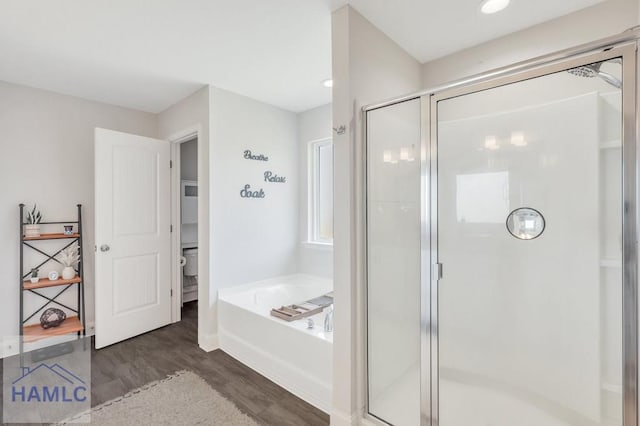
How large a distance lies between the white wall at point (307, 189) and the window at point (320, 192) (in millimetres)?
59

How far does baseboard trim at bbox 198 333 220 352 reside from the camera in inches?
109

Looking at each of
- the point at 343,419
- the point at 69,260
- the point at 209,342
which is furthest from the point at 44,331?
the point at 343,419

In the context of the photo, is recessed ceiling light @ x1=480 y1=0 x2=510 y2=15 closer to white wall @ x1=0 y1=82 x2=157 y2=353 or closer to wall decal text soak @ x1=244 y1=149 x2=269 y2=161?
wall decal text soak @ x1=244 y1=149 x2=269 y2=161

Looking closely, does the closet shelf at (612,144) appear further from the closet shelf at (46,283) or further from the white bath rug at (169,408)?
the closet shelf at (46,283)

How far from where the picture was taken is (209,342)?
9.11 ft

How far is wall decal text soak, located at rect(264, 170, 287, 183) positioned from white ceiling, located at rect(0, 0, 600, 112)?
87 centimetres

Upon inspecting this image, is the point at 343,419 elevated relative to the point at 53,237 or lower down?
lower down

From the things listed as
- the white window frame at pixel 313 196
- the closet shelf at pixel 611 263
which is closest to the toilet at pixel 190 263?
the white window frame at pixel 313 196

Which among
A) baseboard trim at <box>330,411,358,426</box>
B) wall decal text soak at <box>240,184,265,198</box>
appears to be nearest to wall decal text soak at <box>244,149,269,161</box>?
wall decal text soak at <box>240,184,265,198</box>

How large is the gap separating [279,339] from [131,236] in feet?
6.25

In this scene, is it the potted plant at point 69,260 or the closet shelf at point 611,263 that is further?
the potted plant at point 69,260

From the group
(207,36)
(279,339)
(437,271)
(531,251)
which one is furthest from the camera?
(279,339)

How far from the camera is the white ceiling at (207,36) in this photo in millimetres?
1731

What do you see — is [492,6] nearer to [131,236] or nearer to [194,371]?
[194,371]
